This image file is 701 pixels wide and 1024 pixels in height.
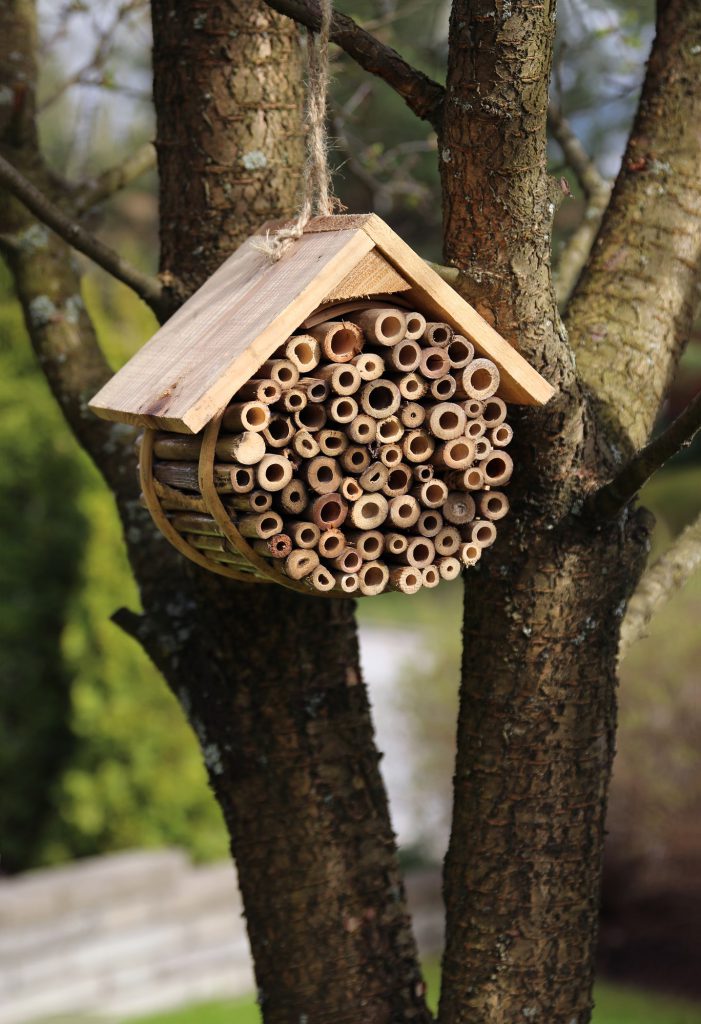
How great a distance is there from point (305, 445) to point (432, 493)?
18 cm

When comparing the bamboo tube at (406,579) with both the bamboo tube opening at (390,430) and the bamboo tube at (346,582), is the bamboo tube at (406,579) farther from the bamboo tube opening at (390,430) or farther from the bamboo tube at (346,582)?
the bamboo tube opening at (390,430)

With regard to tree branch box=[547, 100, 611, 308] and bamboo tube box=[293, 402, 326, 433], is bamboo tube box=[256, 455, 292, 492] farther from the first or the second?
tree branch box=[547, 100, 611, 308]

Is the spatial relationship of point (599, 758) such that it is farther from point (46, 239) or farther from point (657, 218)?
point (46, 239)

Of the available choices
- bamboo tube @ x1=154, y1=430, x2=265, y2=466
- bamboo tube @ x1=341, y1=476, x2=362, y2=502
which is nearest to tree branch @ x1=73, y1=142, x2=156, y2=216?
bamboo tube @ x1=154, y1=430, x2=265, y2=466

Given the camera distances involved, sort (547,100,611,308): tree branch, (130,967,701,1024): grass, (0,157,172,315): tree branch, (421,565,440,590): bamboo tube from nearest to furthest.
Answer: (421,565,440,590): bamboo tube < (0,157,172,315): tree branch < (547,100,611,308): tree branch < (130,967,701,1024): grass

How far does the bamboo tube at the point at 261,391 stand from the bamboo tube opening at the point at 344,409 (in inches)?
2.8

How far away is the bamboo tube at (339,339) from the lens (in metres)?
1.42

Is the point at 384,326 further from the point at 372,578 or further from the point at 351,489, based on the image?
the point at 372,578

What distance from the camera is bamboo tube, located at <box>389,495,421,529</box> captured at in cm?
144

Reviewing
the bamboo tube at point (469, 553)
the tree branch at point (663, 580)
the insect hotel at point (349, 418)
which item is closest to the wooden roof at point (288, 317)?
the insect hotel at point (349, 418)

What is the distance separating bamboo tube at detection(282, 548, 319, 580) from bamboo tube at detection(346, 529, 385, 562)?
62mm

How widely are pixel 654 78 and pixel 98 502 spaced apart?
Answer: 13.8 ft

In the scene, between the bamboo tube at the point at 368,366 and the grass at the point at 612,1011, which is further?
the grass at the point at 612,1011

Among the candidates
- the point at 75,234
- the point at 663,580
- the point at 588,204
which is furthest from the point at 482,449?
the point at 588,204
